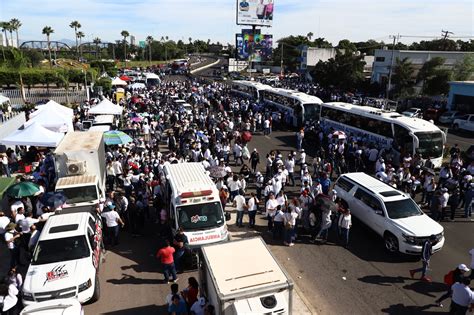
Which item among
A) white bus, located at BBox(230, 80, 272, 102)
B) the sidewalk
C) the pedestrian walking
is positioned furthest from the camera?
white bus, located at BBox(230, 80, 272, 102)

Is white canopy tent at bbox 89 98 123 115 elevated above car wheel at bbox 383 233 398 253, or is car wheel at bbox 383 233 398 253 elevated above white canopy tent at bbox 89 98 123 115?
white canopy tent at bbox 89 98 123 115

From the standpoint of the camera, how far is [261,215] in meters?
15.6

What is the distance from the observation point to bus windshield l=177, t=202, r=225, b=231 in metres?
11.7

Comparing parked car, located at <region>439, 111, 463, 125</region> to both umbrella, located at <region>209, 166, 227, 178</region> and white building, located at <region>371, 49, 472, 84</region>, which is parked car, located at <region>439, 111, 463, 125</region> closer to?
white building, located at <region>371, 49, 472, 84</region>

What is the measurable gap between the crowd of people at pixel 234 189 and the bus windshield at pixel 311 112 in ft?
12.3

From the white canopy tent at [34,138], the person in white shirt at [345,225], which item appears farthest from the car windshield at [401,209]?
the white canopy tent at [34,138]

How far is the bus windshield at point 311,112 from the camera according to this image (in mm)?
30734

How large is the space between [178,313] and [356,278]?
566cm

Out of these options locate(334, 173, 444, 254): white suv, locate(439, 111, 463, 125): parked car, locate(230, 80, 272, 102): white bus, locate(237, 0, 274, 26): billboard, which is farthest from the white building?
locate(334, 173, 444, 254): white suv

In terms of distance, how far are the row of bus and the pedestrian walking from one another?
34.6 ft

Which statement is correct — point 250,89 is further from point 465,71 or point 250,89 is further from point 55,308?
point 55,308

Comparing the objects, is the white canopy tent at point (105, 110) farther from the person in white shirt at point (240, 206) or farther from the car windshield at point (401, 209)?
the car windshield at point (401, 209)

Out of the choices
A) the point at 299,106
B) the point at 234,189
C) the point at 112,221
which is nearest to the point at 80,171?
the point at 112,221

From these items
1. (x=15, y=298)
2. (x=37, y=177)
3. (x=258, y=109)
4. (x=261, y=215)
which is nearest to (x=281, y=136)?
(x=258, y=109)
